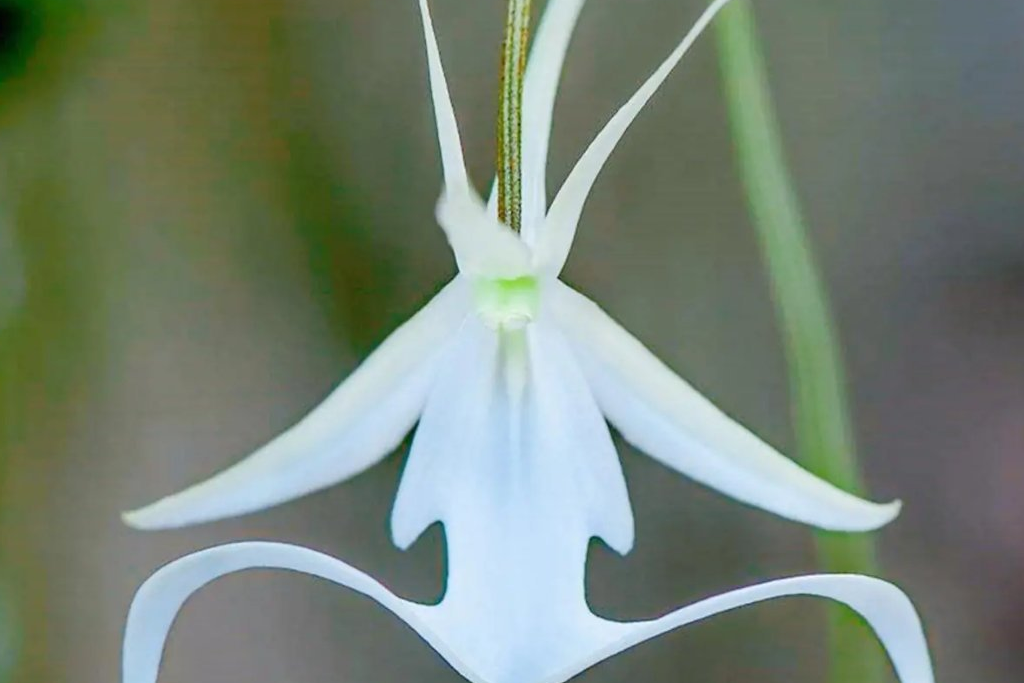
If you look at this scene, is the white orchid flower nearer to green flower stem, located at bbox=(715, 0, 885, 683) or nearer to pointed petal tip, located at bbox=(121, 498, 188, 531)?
pointed petal tip, located at bbox=(121, 498, 188, 531)

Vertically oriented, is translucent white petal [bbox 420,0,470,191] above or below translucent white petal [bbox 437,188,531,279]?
above

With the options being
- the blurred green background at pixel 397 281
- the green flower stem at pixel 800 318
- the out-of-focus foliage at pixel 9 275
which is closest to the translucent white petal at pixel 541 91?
the green flower stem at pixel 800 318

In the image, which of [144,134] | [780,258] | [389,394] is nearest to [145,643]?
[389,394]

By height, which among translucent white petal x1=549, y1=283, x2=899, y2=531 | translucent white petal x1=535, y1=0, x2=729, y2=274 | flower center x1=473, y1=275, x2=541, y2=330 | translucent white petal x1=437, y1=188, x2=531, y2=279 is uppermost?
translucent white petal x1=535, y1=0, x2=729, y2=274

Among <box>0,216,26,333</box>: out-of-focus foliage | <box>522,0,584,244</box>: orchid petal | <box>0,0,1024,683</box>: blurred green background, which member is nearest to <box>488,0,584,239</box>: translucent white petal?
<box>522,0,584,244</box>: orchid petal

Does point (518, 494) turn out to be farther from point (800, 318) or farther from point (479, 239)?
point (800, 318)

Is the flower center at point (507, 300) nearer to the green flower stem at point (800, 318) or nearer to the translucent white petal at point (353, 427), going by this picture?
the translucent white petal at point (353, 427)

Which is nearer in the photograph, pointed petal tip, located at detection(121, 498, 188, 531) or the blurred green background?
pointed petal tip, located at detection(121, 498, 188, 531)
